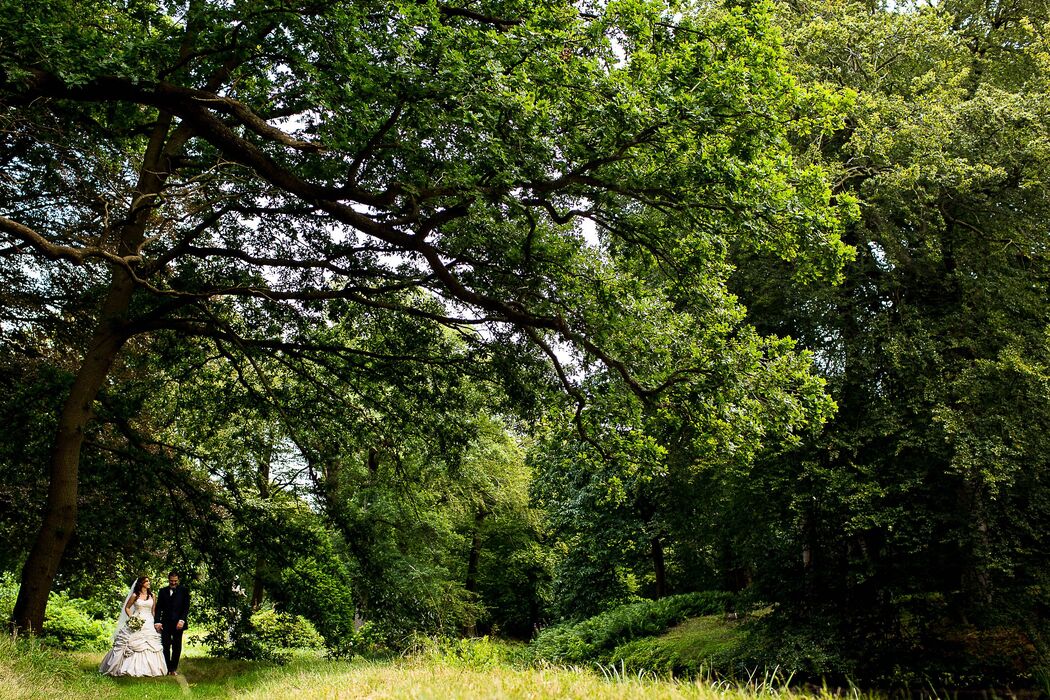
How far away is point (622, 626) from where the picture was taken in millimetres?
22812

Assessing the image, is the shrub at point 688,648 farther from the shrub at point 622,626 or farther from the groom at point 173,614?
the groom at point 173,614

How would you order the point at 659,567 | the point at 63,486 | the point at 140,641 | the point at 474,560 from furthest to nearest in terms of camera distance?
the point at 474,560 < the point at 659,567 < the point at 140,641 < the point at 63,486

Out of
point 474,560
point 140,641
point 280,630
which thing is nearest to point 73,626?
point 280,630

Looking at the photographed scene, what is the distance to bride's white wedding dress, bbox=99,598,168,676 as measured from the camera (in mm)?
11102

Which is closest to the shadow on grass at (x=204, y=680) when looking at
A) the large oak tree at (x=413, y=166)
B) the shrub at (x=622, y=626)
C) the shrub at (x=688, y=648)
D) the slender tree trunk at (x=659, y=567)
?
the large oak tree at (x=413, y=166)

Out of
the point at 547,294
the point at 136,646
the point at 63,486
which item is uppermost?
the point at 547,294

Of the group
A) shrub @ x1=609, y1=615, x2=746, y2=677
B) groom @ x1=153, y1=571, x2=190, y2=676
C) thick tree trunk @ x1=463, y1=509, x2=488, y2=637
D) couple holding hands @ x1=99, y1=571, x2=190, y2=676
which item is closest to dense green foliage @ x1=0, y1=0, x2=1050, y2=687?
shrub @ x1=609, y1=615, x2=746, y2=677

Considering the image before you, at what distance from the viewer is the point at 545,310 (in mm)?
9945

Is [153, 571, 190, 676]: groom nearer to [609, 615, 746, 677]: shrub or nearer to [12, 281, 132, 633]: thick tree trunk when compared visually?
[12, 281, 132, 633]: thick tree trunk

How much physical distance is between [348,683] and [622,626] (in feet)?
56.3

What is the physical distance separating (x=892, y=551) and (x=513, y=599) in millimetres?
24197

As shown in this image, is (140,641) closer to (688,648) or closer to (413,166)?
(413,166)

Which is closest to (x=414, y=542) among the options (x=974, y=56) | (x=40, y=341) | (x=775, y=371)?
(x=40, y=341)

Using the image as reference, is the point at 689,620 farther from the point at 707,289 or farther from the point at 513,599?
the point at 707,289
